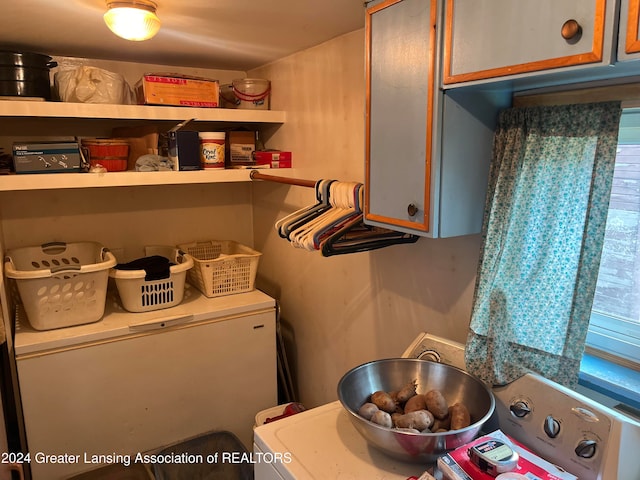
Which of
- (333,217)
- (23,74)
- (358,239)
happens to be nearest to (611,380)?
(358,239)

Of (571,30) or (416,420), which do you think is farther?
(416,420)

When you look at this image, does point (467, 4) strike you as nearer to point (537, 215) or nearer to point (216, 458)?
point (537, 215)

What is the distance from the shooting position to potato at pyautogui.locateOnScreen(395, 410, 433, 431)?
1.20 m

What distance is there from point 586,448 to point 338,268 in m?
1.30

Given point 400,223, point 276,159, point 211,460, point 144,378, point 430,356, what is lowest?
point 211,460

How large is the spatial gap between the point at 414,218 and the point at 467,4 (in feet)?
1.73

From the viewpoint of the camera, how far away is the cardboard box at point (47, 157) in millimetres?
1976

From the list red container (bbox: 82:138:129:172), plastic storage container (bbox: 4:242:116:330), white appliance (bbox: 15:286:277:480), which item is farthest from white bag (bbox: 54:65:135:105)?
white appliance (bbox: 15:286:277:480)

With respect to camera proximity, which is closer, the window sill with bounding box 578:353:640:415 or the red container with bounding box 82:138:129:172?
the window sill with bounding box 578:353:640:415

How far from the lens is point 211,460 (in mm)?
2283

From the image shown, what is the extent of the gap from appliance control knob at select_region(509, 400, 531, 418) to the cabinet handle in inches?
33.7

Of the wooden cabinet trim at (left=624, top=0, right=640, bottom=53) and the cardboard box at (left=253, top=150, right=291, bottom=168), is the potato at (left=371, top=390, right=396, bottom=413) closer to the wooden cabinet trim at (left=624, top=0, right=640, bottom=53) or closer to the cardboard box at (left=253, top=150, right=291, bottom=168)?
the wooden cabinet trim at (left=624, top=0, right=640, bottom=53)

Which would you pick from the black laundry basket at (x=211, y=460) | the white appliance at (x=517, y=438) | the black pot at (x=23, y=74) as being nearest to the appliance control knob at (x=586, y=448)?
the white appliance at (x=517, y=438)

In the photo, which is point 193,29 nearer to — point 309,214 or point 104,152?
point 104,152
